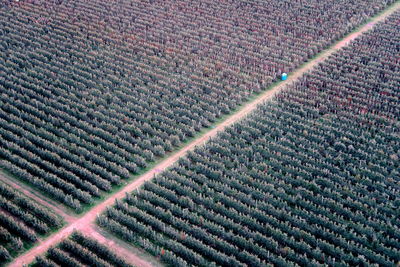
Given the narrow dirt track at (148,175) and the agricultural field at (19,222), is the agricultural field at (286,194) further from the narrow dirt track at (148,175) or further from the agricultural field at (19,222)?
the agricultural field at (19,222)

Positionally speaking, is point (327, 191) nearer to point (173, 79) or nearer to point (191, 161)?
point (191, 161)

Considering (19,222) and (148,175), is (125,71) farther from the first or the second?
(19,222)

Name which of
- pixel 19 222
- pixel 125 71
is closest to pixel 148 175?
pixel 19 222

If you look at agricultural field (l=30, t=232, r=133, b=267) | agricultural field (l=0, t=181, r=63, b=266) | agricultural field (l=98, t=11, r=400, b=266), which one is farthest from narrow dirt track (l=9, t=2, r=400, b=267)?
agricultural field (l=98, t=11, r=400, b=266)

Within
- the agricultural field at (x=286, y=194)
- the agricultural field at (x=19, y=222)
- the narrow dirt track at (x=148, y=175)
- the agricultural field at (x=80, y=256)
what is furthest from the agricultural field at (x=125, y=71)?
the agricultural field at (x=286, y=194)

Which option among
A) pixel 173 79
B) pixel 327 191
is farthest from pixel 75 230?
pixel 173 79
